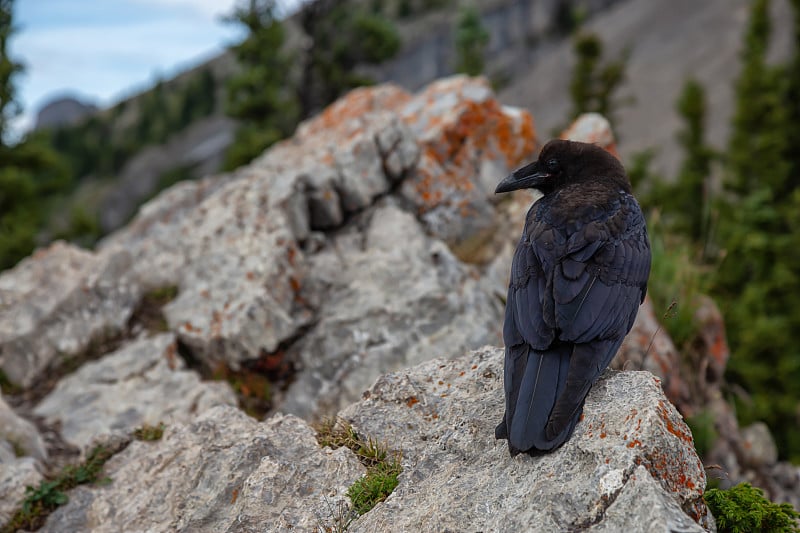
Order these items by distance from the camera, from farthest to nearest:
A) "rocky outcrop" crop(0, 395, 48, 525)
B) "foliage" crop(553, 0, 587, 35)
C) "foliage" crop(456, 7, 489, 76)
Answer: "foliage" crop(553, 0, 587, 35), "foliage" crop(456, 7, 489, 76), "rocky outcrop" crop(0, 395, 48, 525)

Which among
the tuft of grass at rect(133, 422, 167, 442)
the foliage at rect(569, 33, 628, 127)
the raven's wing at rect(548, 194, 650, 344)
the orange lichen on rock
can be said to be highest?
the orange lichen on rock

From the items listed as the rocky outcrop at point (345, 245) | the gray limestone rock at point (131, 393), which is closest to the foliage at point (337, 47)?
the rocky outcrop at point (345, 245)

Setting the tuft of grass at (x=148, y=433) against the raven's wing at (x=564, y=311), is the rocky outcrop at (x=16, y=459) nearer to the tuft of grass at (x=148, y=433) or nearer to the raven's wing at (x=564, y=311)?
the tuft of grass at (x=148, y=433)

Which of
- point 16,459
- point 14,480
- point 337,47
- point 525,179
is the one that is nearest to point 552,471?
point 525,179

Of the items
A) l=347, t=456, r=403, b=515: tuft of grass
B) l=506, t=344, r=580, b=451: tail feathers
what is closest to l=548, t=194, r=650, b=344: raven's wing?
l=506, t=344, r=580, b=451: tail feathers

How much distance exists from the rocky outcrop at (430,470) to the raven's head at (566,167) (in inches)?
55.2

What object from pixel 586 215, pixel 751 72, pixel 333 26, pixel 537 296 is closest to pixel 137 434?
pixel 537 296

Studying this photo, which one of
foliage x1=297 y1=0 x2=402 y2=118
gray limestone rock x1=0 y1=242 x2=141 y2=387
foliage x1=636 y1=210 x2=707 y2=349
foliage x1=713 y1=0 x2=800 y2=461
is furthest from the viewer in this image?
foliage x1=297 y1=0 x2=402 y2=118

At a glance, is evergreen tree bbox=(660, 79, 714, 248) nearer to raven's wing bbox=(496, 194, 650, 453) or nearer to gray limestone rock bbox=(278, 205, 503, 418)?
gray limestone rock bbox=(278, 205, 503, 418)

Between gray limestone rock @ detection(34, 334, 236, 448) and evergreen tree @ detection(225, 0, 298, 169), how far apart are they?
693 inches

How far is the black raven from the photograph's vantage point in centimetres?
350

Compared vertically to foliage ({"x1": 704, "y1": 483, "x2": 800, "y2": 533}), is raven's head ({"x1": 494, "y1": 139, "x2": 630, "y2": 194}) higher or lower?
higher

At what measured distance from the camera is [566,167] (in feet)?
16.9

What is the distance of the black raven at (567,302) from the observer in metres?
3.50
